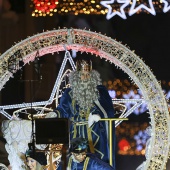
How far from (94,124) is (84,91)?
0.41m

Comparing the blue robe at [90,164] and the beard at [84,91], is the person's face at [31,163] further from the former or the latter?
the beard at [84,91]

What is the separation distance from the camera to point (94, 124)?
7738 millimetres

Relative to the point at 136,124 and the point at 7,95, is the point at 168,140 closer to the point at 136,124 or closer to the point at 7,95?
the point at 136,124

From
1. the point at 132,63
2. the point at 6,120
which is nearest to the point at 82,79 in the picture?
the point at 132,63

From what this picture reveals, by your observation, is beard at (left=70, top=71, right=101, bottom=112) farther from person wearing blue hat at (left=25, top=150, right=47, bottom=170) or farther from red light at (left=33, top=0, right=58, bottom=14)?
red light at (left=33, top=0, right=58, bottom=14)

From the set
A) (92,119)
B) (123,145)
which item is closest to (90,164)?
(92,119)

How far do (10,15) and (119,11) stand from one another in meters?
1.40

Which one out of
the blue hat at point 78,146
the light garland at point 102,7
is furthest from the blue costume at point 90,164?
the light garland at point 102,7

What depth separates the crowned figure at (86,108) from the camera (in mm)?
7746

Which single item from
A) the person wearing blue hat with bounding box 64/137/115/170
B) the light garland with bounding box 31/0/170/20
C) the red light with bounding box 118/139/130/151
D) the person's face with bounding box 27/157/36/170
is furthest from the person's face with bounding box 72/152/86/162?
the light garland with bounding box 31/0/170/20

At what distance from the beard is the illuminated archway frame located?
0.45 metres

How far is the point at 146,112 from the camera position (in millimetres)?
8250

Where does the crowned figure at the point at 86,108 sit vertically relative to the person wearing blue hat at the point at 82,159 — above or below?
above

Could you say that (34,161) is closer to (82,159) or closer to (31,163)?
(31,163)
